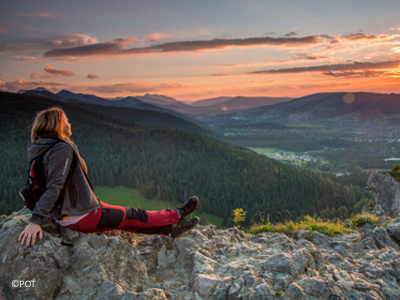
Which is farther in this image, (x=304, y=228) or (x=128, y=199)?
(x=128, y=199)

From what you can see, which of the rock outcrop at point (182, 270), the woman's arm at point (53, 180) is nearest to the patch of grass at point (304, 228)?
the rock outcrop at point (182, 270)

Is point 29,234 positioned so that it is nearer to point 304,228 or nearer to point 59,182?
point 59,182

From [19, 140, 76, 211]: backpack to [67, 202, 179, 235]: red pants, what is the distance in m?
0.84

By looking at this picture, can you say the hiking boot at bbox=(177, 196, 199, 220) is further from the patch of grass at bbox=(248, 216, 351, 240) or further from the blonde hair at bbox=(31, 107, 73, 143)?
the blonde hair at bbox=(31, 107, 73, 143)

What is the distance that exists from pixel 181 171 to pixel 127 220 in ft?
347

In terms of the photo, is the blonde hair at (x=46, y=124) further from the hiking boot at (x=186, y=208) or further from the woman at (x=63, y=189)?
the hiking boot at (x=186, y=208)

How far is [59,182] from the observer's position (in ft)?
16.4

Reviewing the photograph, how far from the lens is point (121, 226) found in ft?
20.1

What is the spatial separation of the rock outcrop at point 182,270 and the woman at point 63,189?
16.3 inches

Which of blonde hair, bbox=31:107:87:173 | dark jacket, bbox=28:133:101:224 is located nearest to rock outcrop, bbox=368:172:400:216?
dark jacket, bbox=28:133:101:224

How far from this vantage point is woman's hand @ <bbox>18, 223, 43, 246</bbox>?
16.3 feet

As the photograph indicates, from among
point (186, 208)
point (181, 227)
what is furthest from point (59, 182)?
point (181, 227)

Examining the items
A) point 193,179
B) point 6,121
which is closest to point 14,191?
point 193,179

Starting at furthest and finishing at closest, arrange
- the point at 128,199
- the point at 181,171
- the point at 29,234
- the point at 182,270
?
the point at 181,171 < the point at 128,199 < the point at 182,270 < the point at 29,234
